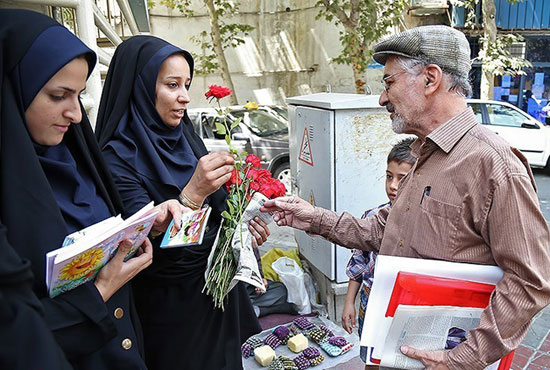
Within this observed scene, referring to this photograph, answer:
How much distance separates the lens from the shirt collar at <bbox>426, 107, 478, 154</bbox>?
1.55 meters

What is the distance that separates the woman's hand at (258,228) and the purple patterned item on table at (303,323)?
1987mm

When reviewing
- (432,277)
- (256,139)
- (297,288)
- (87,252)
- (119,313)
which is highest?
(87,252)

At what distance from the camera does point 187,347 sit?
6.61 ft

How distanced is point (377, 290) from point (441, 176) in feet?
1.54

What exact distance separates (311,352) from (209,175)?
215cm

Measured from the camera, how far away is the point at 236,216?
1.86 metres

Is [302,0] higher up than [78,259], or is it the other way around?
[302,0]

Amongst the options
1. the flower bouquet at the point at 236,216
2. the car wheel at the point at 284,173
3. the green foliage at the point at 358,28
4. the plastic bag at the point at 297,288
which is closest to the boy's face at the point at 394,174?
the flower bouquet at the point at 236,216

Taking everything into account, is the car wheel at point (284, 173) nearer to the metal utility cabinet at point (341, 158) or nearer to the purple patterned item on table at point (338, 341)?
the metal utility cabinet at point (341, 158)

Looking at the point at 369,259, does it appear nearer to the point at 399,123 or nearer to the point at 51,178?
the point at 399,123

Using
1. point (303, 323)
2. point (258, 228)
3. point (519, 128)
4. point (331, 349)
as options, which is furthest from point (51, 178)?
point (519, 128)

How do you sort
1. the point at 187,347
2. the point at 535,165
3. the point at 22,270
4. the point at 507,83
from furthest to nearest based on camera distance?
the point at 507,83
the point at 535,165
the point at 187,347
the point at 22,270

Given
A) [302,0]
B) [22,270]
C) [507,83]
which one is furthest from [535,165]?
[22,270]

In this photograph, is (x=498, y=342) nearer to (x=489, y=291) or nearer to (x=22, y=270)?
(x=489, y=291)
